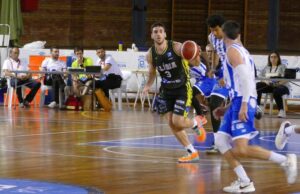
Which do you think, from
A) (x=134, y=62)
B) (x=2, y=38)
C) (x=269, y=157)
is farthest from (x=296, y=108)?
(x=269, y=157)

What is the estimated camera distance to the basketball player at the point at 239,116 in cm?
836

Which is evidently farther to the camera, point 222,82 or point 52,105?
point 52,105

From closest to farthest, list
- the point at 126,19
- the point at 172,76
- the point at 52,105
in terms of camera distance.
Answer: the point at 172,76 < the point at 52,105 < the point at 126,19

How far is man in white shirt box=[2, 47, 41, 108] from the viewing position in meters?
22.3

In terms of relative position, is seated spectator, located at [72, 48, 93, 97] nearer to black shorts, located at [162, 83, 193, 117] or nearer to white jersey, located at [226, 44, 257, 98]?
black shorts, located at [162, 83, 193, 117]

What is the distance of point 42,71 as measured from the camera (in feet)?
71.7

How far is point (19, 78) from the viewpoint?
2233cm

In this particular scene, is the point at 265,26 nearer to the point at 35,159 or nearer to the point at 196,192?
the point at 35,159

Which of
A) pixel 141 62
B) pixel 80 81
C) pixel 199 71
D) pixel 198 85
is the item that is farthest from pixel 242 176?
pixel 141 62

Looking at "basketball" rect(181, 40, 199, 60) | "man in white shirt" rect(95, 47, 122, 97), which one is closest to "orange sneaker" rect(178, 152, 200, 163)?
"basketball" rect(181, 40, 199, 60)

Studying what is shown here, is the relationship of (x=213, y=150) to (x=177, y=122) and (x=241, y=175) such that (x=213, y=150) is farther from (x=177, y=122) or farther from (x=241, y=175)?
(x=241, y=175)

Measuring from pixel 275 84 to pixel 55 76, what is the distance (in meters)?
5.63

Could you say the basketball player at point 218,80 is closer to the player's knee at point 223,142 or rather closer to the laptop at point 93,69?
the player's knee at point 223,142

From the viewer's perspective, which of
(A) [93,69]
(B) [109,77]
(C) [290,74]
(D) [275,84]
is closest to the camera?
(C) [290,74]
